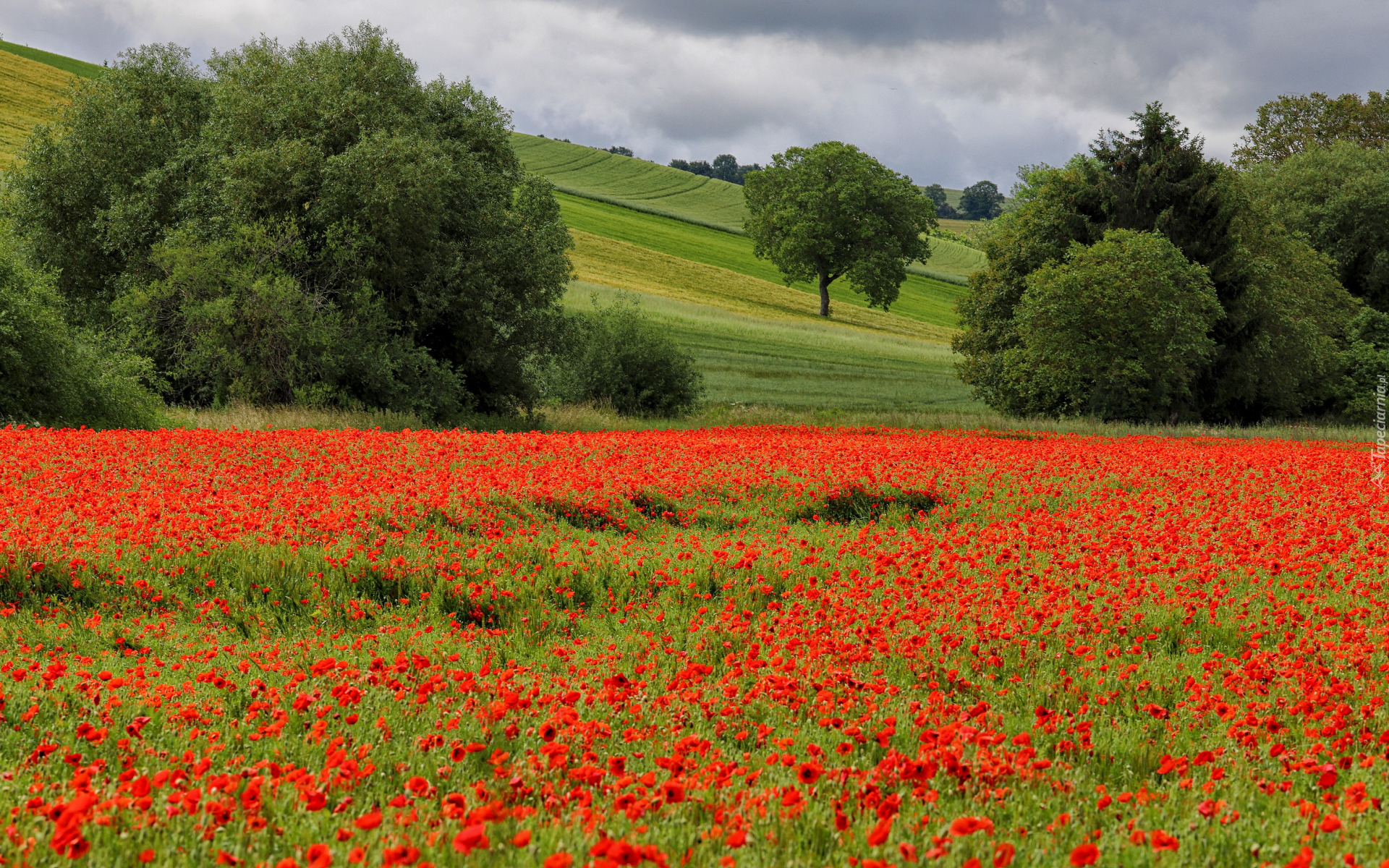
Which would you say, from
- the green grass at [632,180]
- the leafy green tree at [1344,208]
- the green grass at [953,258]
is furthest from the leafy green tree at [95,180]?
the green grass at [953,258]

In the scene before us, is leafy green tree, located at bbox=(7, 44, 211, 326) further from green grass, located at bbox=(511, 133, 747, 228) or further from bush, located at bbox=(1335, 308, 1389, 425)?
green grass, located at bbox=(511, 133, 747, 228)

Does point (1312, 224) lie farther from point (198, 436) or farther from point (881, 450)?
point (198, 436)

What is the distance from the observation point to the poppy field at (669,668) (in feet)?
12.5

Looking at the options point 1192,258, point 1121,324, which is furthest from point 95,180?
point 1192,258

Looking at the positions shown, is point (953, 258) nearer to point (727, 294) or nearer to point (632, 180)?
point (632, 180)

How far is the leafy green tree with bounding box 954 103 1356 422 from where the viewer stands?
117ft

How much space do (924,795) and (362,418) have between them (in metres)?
21.0

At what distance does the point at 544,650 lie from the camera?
7.18 meters

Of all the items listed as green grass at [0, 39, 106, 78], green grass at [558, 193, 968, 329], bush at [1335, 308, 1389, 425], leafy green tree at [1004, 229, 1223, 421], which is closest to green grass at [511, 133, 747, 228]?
green grass at [558, 193, 968, 329]

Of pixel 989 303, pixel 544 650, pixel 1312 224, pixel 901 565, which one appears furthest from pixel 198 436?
pixel 1312 224

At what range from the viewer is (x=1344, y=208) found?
45281 millimetres

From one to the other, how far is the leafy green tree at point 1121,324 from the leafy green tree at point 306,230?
18.0 m

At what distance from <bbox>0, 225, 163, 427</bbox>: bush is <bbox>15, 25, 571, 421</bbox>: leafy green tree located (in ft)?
Answer: 10.1

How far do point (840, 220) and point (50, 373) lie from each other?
59186 millimetres
